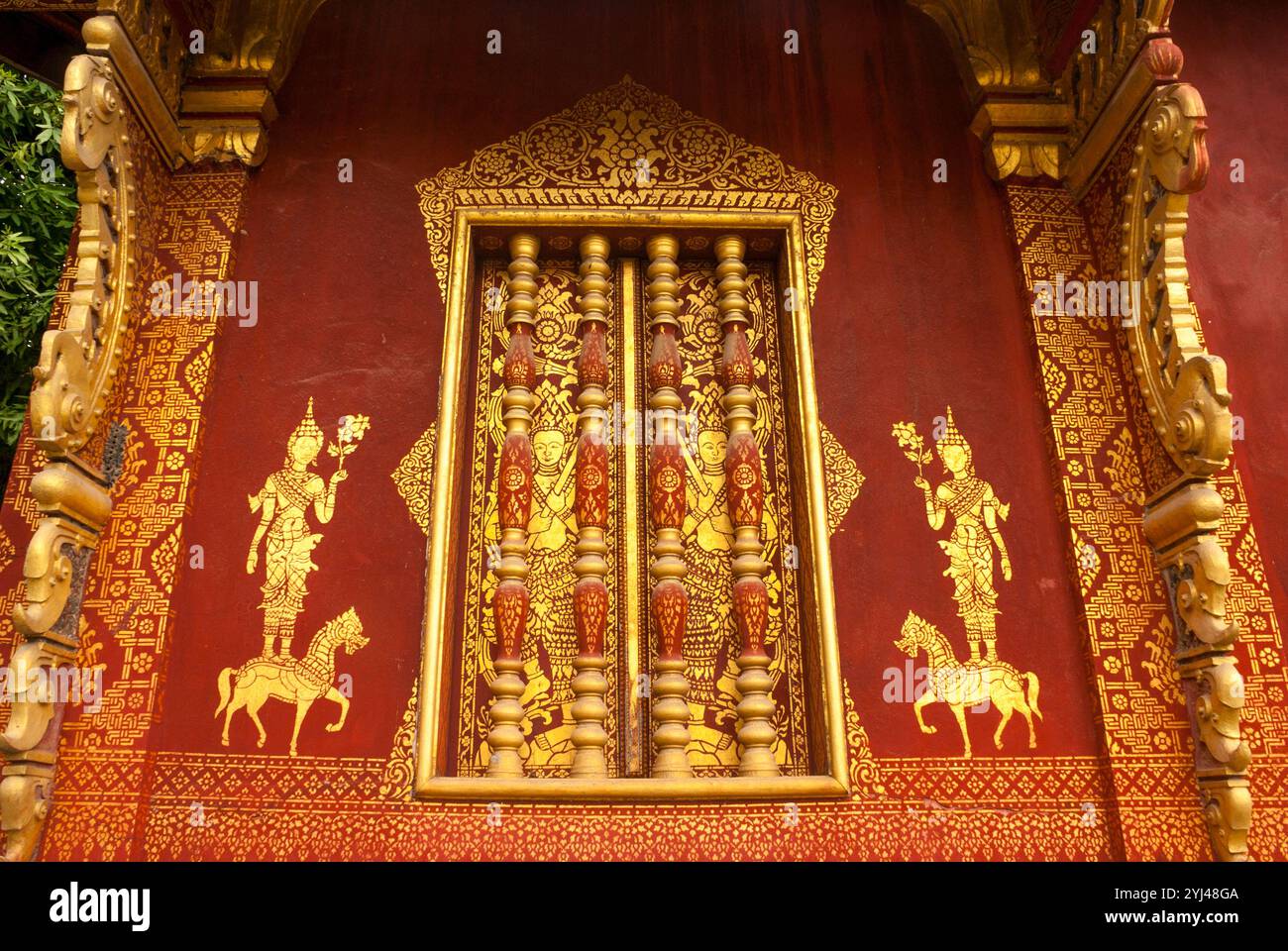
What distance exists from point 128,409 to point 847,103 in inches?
130

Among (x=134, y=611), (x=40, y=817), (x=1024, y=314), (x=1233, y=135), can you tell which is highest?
(x=1233, y=135)

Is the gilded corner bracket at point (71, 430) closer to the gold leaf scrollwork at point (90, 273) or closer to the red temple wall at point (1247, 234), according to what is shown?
the gold leaf scrollwork at point (90, 273)

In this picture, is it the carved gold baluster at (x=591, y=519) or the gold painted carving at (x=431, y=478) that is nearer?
the carved gold baluster at (x=591, y=519)

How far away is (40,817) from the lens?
11.0ft

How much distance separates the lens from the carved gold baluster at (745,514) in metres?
3.80

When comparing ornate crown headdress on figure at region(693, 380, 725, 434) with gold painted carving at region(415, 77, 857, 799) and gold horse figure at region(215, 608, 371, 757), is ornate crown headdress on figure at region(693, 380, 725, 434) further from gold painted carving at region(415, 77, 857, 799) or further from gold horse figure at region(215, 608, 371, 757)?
gold horse figure at region(215, 608, 371, 757)

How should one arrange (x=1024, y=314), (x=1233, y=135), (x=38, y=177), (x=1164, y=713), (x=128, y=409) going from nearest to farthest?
(x=1164, y=713)
(x=128, y=409)
(x=1024, y=314)
(x=1233, y=135)
(x=38, y=177)

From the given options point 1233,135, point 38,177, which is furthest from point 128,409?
point 38,177

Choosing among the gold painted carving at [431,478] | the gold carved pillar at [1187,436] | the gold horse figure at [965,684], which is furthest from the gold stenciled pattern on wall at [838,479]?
the gold carved pillar at [1187,436]

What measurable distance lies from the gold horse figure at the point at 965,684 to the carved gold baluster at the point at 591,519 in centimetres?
111

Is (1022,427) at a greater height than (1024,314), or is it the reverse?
(1024,314)

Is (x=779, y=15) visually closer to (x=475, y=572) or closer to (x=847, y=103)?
(x=847, y=103)

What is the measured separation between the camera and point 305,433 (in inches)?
162

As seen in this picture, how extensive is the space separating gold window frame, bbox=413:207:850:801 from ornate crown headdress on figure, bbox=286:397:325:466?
495 millimetres
